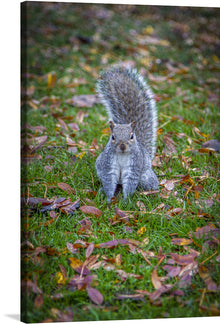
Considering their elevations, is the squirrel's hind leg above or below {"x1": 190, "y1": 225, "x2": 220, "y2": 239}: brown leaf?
above

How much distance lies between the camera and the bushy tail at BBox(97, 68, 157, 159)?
2.59m

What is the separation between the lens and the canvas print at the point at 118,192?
64.4 inches

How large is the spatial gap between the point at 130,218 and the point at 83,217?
255 millimetres

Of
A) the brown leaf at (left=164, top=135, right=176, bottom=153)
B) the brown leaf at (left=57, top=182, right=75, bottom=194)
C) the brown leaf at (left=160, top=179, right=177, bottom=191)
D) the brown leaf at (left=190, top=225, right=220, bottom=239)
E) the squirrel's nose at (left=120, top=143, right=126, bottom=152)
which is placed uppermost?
the squirrel's nose at (left=120, top=143, right=126, bottom=152)

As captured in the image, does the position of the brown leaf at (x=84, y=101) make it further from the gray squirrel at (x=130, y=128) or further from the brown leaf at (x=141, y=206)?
the brown leaf at (x=141, y=206)

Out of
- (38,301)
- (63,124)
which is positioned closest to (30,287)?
(38,301)

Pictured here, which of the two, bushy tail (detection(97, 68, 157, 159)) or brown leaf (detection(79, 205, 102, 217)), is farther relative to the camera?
bushy tail (detection(97, 68, 157, 159))

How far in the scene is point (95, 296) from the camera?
5.24 ft

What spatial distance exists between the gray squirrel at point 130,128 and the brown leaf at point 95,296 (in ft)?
2.37

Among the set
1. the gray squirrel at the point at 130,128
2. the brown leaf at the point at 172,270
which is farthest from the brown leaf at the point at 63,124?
the brown leaf at the point at 172,270

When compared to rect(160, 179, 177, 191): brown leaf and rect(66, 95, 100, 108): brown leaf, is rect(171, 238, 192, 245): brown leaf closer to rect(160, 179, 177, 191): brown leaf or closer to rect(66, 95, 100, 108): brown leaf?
rect(160, 179, 177, 191): brown leaf

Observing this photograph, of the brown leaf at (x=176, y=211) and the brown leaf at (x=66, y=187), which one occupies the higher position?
the brown leaf at (x=66, y=187)

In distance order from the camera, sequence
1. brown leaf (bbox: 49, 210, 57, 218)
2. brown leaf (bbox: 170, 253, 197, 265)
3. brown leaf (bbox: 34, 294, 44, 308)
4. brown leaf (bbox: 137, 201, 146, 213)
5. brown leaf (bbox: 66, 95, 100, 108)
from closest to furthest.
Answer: brown leaf (bbox: 34, 294, 44, 308)
brown leaf (bbox: 170, 253, 197, 265)
brown leaf (bbox: 49, 210, 57, 218)
brown leaf (bbox: 137, 201, 146, 213)
brown leaf (bbox: 66, 95, 100, 108)

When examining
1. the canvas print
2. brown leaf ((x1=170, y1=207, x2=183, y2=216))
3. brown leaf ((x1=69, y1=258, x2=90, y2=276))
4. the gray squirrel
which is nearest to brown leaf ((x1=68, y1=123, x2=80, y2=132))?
the canvas print
